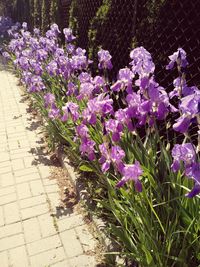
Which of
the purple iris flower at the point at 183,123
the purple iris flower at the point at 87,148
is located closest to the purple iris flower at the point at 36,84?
the purple iris flower at the point at 87,148

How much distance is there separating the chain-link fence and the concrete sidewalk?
5.68 feet

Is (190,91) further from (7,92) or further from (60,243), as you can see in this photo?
(7,92)

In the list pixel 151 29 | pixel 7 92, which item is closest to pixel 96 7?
pixel 151 29

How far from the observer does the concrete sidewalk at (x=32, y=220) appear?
2674 mm

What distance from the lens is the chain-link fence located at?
3.08 metres

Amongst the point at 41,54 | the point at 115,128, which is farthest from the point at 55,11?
the point at 115,128

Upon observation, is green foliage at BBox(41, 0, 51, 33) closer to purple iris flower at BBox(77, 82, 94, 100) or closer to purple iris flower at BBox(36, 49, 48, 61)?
purple iris flower at BBox(36, 49, 48, 61)

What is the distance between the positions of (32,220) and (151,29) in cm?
239

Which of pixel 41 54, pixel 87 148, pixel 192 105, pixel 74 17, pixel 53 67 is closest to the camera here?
pixel 192 105

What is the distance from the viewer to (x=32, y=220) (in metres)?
3.11

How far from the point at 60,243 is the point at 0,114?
3.67m

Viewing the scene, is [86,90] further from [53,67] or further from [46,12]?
[46,12]

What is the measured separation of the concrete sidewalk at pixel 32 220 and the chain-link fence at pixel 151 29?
68.1 inches

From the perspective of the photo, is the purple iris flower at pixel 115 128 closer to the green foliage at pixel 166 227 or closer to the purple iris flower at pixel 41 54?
the green foliage at pixel 166 227
